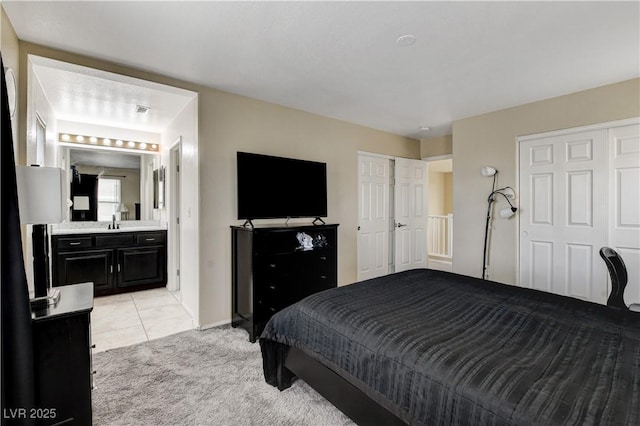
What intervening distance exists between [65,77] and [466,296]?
383 cm

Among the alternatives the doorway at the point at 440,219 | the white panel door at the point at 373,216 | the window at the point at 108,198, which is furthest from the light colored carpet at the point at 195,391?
the doorway at the point at 440,219

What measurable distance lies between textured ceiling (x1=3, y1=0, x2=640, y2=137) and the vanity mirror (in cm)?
253

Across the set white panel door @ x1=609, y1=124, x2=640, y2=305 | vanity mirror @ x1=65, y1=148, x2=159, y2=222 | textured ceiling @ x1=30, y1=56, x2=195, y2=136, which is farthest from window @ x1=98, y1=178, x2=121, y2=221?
white panel door @ x1=609, y1=124, x2=640, y2=305

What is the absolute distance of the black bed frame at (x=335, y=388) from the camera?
143 centimetres

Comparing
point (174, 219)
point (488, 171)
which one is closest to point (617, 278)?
point (488, 171)

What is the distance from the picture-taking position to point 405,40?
220 centimetres

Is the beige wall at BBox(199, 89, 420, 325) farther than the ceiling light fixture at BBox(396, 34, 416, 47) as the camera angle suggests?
Yes

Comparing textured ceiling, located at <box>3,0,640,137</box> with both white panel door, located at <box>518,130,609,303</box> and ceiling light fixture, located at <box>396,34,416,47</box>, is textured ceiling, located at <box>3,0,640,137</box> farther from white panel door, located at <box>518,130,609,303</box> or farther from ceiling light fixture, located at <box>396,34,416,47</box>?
white panel door, located at <box>518,130,609,303</box>

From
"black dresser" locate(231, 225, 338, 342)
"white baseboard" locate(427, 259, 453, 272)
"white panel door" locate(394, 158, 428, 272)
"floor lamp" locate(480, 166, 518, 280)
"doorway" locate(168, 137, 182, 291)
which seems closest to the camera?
"black dresser" locate(231, 225, 338, 342)

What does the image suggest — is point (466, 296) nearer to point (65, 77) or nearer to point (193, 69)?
point (193, 69)

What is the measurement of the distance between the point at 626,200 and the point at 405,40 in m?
2.80

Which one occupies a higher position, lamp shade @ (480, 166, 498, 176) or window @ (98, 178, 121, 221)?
lamp shade @ (480, 166, 498, 176)

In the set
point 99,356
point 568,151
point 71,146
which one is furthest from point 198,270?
point 568,151

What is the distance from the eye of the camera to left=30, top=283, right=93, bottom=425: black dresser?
144 centimetres
